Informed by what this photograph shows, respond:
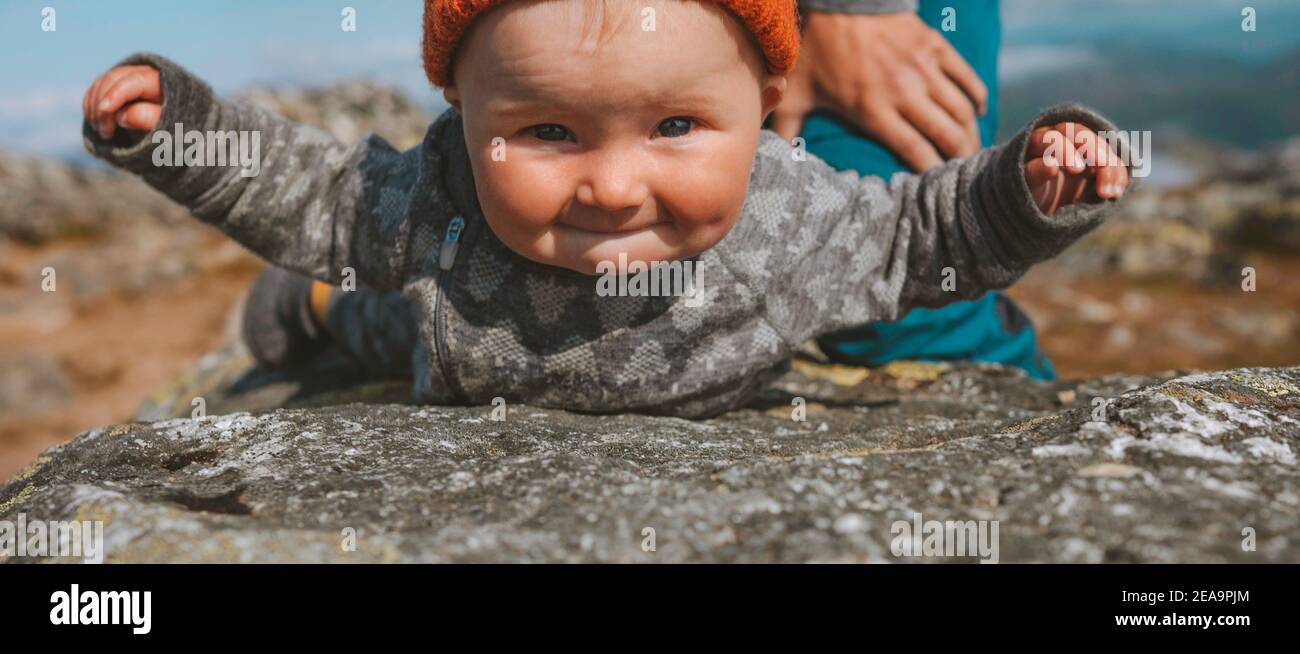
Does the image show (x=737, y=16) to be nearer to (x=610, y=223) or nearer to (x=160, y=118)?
(x=610, y=223)

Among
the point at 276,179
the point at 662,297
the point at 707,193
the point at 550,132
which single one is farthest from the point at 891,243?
the point at 276,179

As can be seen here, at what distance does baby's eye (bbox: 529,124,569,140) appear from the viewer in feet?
8.02

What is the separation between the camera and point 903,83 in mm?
3988

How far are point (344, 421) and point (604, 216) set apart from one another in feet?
2.83

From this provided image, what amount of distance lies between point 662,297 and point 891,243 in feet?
2.60

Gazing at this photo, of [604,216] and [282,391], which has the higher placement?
[604,216]

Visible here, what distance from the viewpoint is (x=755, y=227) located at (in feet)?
9.95

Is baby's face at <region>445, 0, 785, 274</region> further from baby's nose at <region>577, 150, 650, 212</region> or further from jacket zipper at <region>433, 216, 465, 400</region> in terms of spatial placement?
jacket zipper at <region>433, 216, 465, 400</region>

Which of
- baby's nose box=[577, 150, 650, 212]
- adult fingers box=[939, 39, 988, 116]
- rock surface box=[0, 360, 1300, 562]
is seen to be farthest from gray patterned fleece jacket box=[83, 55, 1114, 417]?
adult fingers box=[939, 39, 988, 116]

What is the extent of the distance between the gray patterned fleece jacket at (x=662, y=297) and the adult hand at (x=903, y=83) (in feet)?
2.60

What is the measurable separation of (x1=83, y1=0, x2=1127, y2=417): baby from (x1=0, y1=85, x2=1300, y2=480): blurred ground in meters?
3.43

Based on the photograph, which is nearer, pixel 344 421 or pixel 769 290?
pixel 344 421
